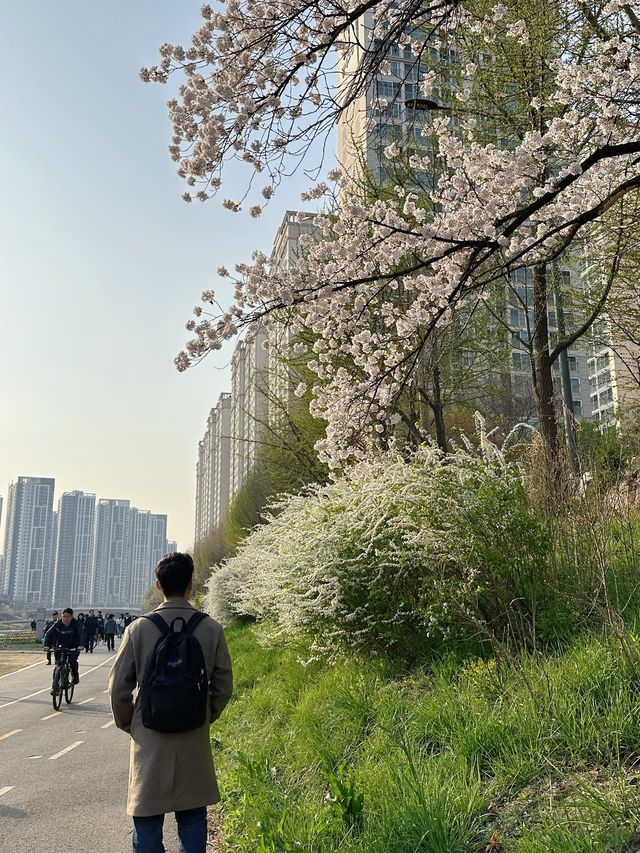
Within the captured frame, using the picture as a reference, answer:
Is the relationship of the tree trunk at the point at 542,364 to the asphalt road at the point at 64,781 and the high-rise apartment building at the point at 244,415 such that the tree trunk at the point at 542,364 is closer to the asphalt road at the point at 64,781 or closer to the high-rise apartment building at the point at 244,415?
the high-rise apartment building at the point at 244,415

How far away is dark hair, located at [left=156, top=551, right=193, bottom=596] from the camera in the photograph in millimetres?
4004

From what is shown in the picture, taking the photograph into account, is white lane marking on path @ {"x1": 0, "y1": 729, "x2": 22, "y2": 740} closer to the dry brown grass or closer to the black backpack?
the black backpack

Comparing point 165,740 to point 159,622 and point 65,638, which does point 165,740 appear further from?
point 65,638

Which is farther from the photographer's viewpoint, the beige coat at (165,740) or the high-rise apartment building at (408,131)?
the high-rise apartment building at (408,131)

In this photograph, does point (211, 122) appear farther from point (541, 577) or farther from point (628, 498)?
point (628, 498)

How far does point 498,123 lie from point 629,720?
11.2 meters

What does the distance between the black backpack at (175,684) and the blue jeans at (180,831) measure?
0.41 metres

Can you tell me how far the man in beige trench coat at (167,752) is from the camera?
3484mm

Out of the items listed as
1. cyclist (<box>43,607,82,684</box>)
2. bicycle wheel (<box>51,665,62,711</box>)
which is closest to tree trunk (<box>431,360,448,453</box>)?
cyclist (<box>43,607,82,684</box>)

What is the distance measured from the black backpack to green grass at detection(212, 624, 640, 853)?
2.71 feet

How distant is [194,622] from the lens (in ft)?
12.7

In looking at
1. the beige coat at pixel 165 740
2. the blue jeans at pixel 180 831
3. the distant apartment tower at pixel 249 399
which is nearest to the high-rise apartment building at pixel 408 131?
the distant apartment tower at pixel 249 399

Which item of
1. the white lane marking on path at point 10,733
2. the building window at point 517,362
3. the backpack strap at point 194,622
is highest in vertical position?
the building window at point 517,362

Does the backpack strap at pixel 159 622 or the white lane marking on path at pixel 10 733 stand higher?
the backpack strap at pixel 159 622
